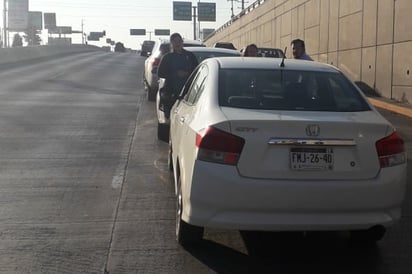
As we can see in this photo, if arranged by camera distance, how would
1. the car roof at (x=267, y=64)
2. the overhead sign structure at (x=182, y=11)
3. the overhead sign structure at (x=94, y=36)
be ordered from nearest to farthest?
the car roof at (x=267, y=64), the overhead sign structure at (x=182, y=11), the overhead sign structure at (x=94, y=36)

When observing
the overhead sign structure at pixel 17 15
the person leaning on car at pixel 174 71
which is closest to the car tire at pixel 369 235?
the person leaning on car at pixel 174 71

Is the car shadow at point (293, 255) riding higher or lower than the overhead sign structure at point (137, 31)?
lower

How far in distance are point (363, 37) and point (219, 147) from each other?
49.1 ft

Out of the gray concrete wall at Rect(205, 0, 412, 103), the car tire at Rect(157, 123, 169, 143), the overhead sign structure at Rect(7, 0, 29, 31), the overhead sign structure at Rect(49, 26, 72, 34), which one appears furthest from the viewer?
the overhead sign structure at Rect(49, 26, 72, 34)

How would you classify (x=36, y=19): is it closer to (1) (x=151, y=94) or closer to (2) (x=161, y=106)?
(1) (x=151, y=94)

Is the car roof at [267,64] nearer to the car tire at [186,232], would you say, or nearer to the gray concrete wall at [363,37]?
the car tire at [186,232]

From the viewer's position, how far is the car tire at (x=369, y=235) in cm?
486

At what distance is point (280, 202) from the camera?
4156mm

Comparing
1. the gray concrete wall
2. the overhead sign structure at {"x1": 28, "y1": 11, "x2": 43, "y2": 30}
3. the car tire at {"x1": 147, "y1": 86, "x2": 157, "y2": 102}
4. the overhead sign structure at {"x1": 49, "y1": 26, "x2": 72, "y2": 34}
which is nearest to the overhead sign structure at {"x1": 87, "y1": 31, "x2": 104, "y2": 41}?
the overhead sign structure at {"x1": 49, "y1": 26, "x2": 72, "y2": 34}

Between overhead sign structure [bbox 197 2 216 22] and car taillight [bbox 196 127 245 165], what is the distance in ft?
257

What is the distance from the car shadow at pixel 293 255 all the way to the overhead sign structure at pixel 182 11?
75224mm

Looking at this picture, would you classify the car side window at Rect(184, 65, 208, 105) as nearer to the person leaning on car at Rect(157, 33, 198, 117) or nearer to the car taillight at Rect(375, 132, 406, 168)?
the car taillight at Rect(375, 132, 406, 168)

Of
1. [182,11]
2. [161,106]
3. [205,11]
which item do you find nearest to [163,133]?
[161,106]

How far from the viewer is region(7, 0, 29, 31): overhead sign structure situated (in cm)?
10875
